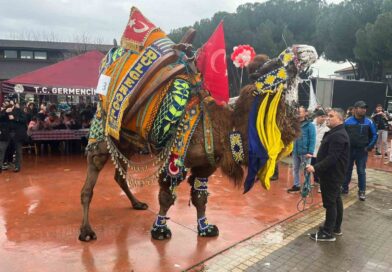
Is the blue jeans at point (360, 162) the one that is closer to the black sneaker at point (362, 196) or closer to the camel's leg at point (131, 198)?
the black sneaker at point (362, 196)

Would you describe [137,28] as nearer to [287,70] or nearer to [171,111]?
[171,111]

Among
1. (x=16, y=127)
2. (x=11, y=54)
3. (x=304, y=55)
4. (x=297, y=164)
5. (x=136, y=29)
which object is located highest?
(x=11, y=54)

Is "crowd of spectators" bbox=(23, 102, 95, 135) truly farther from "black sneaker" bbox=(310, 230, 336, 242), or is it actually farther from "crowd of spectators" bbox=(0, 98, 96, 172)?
"black sneaker" bbox=(310, 230, 336, 242)

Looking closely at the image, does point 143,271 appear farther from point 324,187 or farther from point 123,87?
point 324,187

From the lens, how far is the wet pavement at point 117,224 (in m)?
3.74

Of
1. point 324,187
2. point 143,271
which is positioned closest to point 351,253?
point 324,187

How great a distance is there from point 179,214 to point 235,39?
20702mm

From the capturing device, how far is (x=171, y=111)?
3756mm

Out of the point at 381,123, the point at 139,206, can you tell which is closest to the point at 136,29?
the point at 139,206

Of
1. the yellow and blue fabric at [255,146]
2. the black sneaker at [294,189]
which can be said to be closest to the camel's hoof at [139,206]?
the yellow and blue fabric at [255,146]

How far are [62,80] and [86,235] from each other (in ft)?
21.3

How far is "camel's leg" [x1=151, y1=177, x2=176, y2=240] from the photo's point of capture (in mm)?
4219

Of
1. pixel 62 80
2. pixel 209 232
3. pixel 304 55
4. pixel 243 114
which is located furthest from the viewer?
pixel 62 80

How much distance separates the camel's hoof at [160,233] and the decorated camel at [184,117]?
12 millimetres
